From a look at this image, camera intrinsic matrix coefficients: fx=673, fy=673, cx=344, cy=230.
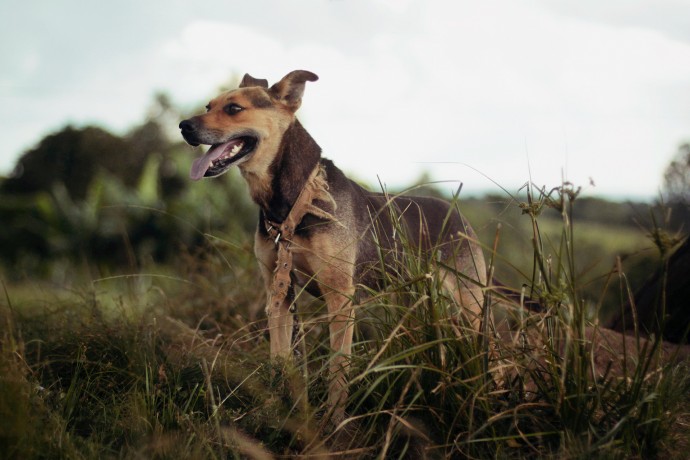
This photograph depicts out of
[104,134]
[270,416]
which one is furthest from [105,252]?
[270,416]

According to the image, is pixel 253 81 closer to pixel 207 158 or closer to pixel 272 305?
pixel 207 158

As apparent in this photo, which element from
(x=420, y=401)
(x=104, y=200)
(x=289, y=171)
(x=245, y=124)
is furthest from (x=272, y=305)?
(x=104, y=200)

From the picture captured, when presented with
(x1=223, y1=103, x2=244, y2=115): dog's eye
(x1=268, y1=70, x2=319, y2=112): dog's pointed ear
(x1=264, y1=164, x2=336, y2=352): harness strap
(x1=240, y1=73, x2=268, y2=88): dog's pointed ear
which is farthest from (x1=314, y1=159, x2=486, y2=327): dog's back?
(x1=240, y1=73, x2=268, y2=88): dog's pointed ear

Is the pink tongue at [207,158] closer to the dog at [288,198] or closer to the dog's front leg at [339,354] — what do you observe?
the dog at [288,198]

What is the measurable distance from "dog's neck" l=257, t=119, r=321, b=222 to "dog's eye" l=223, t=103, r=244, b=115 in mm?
385

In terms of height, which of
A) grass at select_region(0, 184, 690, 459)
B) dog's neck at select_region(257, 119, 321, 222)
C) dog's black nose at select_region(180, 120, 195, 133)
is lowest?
grass at select_region(0, 184, 690, 459)

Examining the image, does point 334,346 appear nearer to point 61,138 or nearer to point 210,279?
point 210,279

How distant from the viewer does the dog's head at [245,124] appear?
4.83 m

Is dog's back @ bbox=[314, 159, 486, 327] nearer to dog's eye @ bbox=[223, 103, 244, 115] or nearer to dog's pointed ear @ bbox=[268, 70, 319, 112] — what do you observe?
dog's pointed ear @ bbox=[268, 70, 319, 112]

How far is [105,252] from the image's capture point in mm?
14805

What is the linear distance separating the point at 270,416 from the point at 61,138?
1427 centimetres

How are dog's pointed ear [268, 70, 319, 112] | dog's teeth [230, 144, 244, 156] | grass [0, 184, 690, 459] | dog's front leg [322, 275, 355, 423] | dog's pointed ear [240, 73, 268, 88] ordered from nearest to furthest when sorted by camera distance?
1. grass [0, 184, 690, 459]
2. dog's front leg [322, 275, 355, 423]
3. dog's teeth [230, 144, 244, 156]
4. dog's pointed ear [268, 70, 319, 112]
5. dog's pointed ear [240, 73, 268, 88]

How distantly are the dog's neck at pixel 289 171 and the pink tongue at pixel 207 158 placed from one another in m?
0.35

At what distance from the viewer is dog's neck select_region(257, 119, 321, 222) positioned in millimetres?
4859
